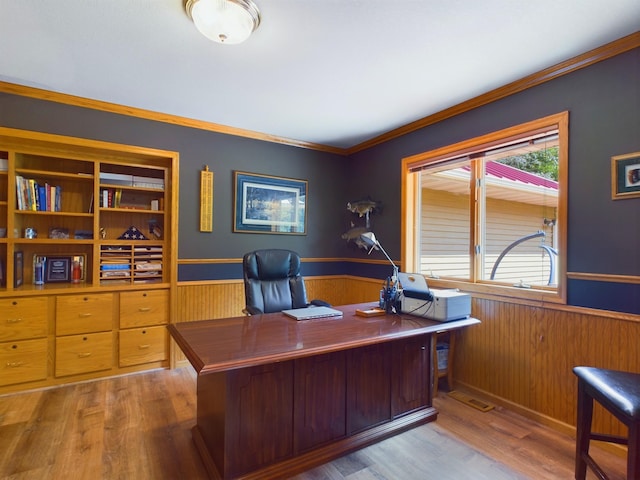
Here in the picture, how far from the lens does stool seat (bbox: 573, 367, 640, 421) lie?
4.34 ft

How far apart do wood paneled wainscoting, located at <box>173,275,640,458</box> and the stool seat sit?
0.47 metres

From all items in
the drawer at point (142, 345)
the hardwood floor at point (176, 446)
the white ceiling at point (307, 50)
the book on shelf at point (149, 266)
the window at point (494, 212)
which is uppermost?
the white ceiling at point (307, 50)

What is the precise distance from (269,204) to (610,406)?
3144 mm

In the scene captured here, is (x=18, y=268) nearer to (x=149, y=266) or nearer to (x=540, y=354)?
(x=149, y=266)

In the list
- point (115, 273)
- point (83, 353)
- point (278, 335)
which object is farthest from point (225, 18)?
point (83, 353)

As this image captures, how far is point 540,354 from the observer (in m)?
2.32

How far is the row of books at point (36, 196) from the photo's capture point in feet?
8.97

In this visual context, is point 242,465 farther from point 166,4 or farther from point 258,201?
point 258,201

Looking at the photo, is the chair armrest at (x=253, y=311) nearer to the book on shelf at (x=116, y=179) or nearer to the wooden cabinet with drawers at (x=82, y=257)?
the wooden cabinet with drawers at (x=82, y=257)

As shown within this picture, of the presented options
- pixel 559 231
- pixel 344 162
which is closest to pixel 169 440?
pixel 559 231

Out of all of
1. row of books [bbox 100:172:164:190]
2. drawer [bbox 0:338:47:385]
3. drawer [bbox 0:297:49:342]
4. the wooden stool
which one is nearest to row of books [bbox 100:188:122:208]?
row of books [bbox 100:172:164:190]

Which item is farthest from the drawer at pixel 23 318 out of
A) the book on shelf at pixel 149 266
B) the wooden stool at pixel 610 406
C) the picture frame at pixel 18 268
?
the wooden stool at pixel 610 406

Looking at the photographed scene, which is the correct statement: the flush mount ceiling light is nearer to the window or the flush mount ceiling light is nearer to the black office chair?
the black office chair

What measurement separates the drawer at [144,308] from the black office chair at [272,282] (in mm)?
1034
